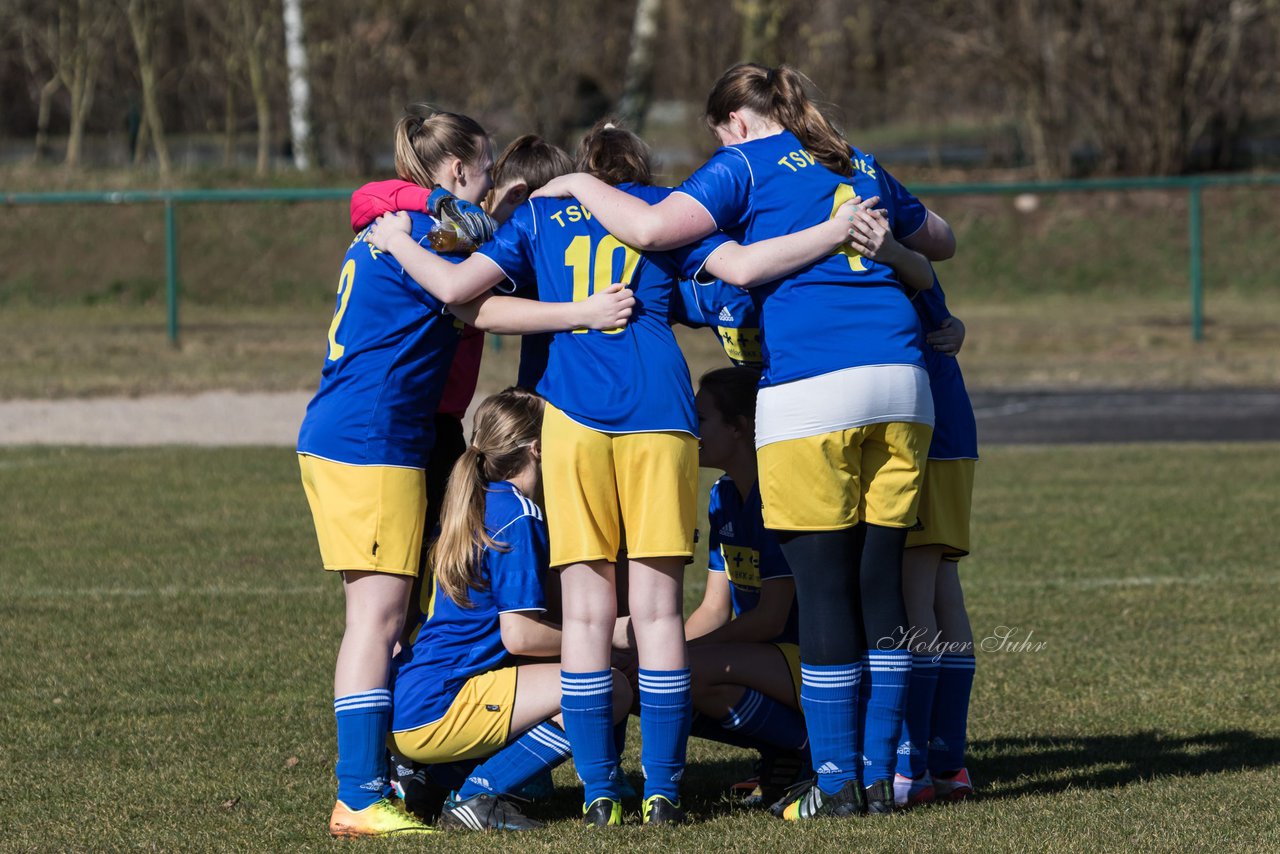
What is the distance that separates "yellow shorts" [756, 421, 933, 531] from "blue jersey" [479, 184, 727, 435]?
0.80ft

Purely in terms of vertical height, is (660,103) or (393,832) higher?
(660,103)

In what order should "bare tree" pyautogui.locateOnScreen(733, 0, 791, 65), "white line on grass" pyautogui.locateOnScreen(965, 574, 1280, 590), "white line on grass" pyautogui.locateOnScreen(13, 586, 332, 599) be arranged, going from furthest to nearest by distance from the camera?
"bare tree" pyautogui.locateOnScreen(733, 0, 791, 65) → "white line on grass" pyautogui.locateOnScreen(965, 574, 1280, 590) → "white line on grass" pyautogui.locateOnScreen(13, 586, 332, 599)

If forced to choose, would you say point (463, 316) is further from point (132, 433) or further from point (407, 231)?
point (132, 433)

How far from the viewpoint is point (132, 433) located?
12219 millimetres

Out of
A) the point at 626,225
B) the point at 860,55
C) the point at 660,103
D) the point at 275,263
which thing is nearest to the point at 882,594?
the point at 626,225

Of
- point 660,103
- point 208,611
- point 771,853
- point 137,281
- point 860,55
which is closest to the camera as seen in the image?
point 771,853

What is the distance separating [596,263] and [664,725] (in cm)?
110

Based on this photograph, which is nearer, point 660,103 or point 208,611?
point 208,611

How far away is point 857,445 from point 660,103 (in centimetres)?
3037

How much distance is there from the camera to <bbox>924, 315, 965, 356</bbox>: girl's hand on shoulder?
4215 millimetres

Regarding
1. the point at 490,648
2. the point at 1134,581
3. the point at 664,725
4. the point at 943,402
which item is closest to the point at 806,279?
the point at 943,402

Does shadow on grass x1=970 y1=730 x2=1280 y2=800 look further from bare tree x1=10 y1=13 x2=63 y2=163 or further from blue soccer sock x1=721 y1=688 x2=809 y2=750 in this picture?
bare tree x1=10 y1=13 x2=63 y2=163

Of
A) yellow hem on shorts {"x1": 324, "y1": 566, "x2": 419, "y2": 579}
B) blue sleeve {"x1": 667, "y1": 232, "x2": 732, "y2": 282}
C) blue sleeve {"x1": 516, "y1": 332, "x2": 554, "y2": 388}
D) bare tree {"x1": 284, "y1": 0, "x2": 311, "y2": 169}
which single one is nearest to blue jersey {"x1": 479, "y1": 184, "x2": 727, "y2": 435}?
blue sleeve {"x1": 667, "y1": 232, "x2": 732, "y2": 282}

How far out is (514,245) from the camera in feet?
13.0
